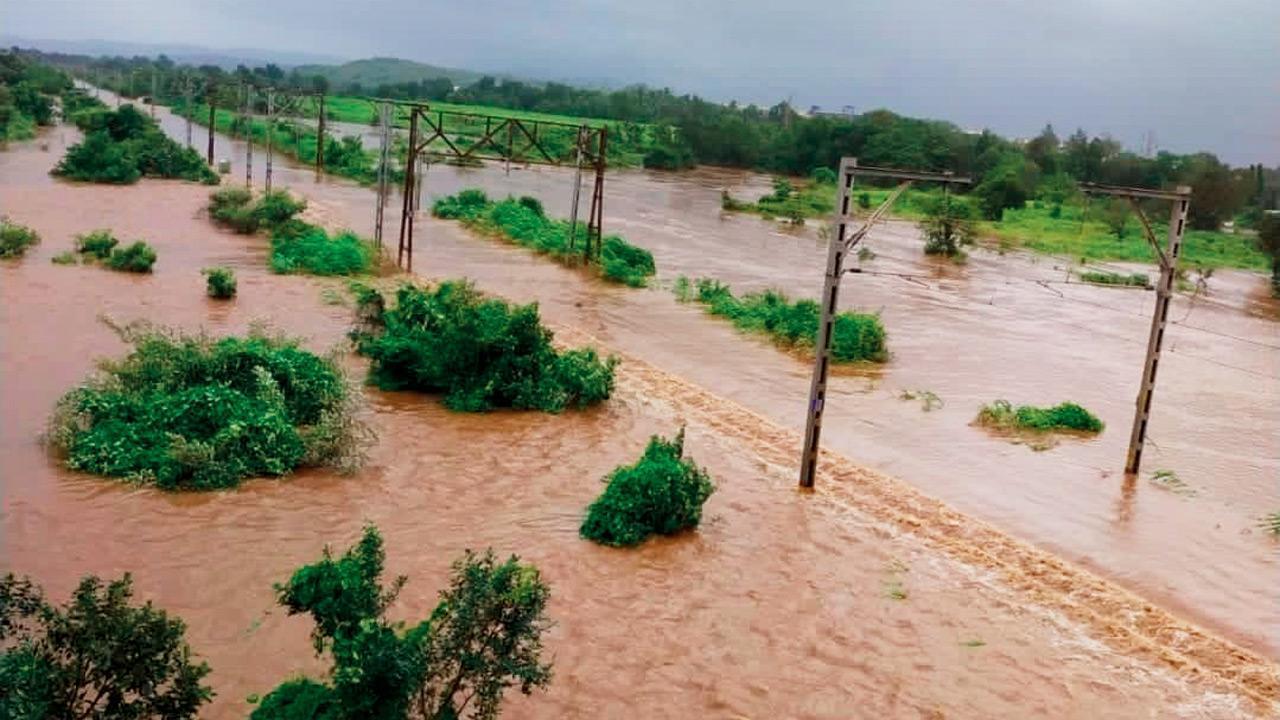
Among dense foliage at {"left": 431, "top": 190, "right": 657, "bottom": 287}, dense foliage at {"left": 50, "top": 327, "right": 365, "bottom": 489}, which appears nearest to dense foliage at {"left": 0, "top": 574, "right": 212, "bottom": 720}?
dense foliage at {"left": 50, "top": 327, "right": 365, "bottom": 489}

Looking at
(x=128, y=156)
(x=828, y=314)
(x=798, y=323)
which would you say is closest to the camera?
(x=828, y=314)

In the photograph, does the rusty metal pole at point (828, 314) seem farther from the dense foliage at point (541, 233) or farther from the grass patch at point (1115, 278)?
the grass patch at point (1115, 278)

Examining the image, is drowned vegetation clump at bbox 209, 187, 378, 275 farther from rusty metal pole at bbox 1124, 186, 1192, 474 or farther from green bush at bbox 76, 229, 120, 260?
rusty metal pole at bbox 1124, 186, 1192, 474

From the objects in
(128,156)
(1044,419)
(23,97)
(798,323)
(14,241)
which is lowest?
(1044,419)

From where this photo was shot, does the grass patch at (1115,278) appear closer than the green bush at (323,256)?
No

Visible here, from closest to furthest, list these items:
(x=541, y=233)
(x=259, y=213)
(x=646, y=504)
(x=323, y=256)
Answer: (x=646, y=504)
(x=323, y=256)
(x=259, y=213)
(x=541, y=233)

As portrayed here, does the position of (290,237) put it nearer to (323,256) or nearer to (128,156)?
(323,256)

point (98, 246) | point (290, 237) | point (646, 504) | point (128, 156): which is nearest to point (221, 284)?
point (98, 246)

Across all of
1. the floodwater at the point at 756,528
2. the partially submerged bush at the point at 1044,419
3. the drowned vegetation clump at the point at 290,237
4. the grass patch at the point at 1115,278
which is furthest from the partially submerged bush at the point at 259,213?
the grass patch at the point at 1115,278
